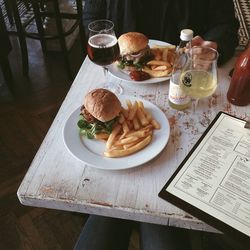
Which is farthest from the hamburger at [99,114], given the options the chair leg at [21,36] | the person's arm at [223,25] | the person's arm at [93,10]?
the chair leg at [21,36]

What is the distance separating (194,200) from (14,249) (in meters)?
0.97

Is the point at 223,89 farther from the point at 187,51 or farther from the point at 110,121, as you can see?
the point at 110,121

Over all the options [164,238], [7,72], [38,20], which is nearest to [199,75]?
[164,238]

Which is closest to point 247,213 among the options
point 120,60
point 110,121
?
point 110,121

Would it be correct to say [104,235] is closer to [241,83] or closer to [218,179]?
[218,179]

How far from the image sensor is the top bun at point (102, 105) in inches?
30.3

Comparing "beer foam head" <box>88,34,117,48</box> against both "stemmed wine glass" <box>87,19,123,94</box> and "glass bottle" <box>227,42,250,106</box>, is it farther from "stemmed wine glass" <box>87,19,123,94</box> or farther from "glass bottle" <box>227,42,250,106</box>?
"glass bottle" <box>227,42,250,106</box>

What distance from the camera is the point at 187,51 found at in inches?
34.9

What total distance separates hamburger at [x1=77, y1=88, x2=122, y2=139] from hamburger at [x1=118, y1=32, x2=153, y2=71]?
260mm

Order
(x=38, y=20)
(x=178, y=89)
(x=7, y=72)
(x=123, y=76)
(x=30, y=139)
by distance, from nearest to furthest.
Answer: (x=178, y=89)
(x=123, y=76)
(x=30, y=139)
(x=7, y=72)
(x=38, y=20)

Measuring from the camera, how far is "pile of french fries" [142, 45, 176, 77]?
3.23 feet

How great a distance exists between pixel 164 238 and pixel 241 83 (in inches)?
19.7

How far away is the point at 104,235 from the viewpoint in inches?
35.4

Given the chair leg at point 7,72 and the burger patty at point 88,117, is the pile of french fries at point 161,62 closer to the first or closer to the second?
the burger patty at point 88,117
